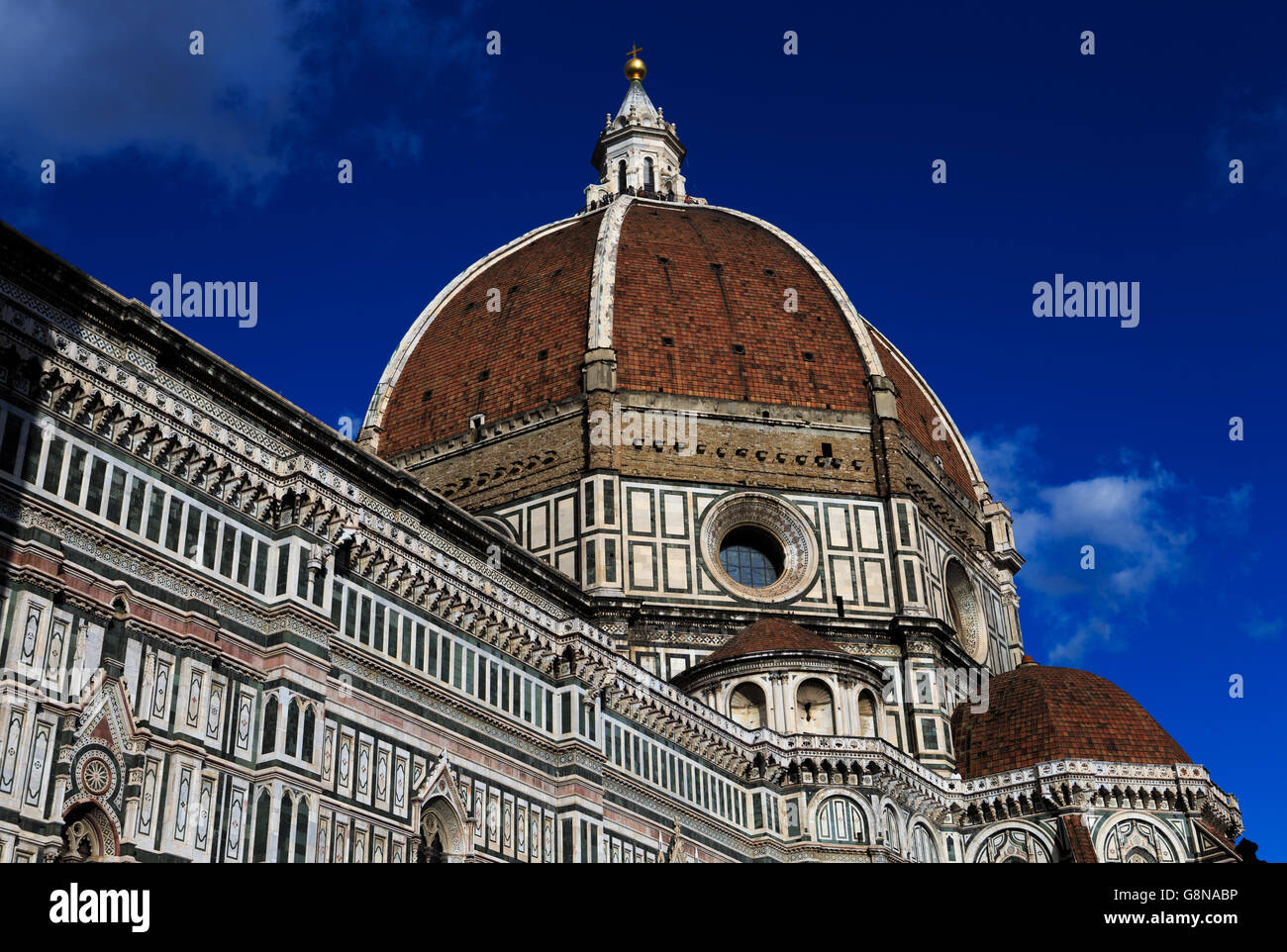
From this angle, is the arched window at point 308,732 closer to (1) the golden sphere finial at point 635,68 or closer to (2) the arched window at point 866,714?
(2) the arched window at point 866,714

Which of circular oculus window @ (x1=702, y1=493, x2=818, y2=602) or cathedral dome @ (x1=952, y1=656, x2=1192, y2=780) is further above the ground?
circular oculus window @ (x1=702, y1=493, x2=818, y2=602)

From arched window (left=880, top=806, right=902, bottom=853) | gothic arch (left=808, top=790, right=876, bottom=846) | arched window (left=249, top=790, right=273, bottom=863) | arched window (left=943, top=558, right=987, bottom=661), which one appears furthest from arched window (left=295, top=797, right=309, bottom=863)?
arched window (left=943, top=558, right=987, bottom=661)

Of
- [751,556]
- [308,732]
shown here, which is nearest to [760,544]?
[751,556]

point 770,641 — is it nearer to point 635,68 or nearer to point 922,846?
point 922,846

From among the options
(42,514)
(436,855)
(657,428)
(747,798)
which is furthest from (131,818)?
(657,428)

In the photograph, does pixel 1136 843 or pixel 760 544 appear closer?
pixel 1136 843

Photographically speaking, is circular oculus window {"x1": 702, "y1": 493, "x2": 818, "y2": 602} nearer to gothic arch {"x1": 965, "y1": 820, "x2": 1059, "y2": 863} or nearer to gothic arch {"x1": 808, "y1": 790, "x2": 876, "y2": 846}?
gothic arch {"x1": 808, "y1": 790, "x2": 876, "y2": 846}

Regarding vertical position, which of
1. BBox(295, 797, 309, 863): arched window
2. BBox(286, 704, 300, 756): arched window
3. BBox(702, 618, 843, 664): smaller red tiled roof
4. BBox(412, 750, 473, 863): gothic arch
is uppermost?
BBox(702, 618, 843, 664): smaller red tiled roof
